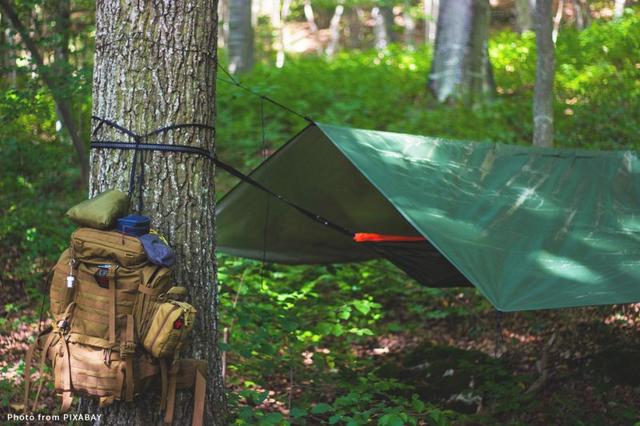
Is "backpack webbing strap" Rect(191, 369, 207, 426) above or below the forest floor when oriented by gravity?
above

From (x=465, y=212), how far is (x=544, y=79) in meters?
3.68

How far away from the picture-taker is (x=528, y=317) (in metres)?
5.63

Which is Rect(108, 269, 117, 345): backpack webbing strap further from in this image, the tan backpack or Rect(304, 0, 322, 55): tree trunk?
Rect(304, 0, 322, 55): tree trunk

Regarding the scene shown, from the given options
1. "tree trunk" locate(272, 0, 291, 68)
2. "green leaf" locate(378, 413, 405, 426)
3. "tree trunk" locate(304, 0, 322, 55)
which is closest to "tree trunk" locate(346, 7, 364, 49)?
"tree trunk" locate(304, 0, 322, 55)

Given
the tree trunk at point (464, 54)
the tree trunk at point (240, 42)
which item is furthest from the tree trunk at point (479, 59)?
the tree trunk at point (240, 42)

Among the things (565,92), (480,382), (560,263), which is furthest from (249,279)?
(565,92)

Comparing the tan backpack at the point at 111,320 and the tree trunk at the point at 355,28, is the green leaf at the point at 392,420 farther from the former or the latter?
the tree trunk at the point at 355,28

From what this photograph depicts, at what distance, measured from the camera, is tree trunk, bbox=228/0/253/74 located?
1170 centimetres

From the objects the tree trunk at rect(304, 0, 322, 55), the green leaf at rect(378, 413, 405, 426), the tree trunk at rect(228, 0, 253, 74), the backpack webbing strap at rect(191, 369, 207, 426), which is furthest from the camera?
the tree trunk at rect(304, 0, 322, 55)

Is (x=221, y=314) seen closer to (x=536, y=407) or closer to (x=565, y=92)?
(x=536, y=407)

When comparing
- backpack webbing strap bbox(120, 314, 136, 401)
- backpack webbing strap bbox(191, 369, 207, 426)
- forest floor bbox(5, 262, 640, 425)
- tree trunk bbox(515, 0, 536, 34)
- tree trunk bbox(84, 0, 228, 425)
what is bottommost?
forest floor bbox(5, 262, 640, 425)

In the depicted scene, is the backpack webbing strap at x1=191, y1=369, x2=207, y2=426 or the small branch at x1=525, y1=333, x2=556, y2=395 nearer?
the backpack webbing strap at x1=191, y1=369, x2=207, y2=426

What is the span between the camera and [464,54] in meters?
9.30

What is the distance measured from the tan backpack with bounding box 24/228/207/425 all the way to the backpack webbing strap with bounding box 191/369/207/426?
20 centimetres
